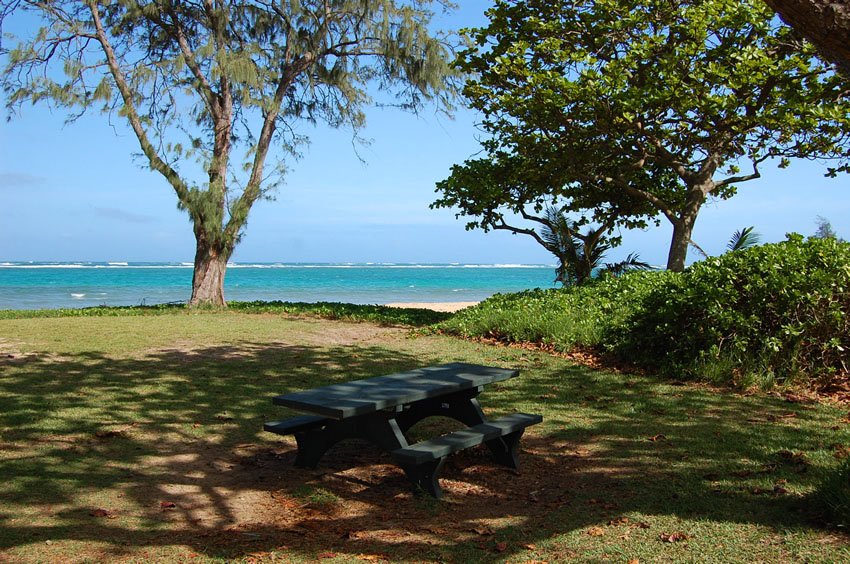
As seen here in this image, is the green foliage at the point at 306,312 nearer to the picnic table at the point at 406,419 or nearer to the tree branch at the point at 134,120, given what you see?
the tree branch at the point at 134,120

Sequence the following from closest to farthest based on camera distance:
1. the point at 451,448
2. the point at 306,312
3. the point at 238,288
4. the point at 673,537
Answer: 1. the point at 673,537
2. the point at 451,448
3. the point at 306,312
4. the point at 238,288

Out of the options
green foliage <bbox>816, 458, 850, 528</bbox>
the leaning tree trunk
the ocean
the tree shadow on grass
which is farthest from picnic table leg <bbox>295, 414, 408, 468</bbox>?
the ocean

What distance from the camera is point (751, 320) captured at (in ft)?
25.7

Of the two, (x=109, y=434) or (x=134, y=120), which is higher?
(x=134, y=120)

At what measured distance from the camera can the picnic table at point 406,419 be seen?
4262mm

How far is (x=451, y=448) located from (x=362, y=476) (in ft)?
3.25

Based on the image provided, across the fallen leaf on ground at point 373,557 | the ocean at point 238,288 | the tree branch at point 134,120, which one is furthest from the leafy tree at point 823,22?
the ocean at point 238,288

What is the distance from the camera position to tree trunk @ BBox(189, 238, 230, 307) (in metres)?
18.3

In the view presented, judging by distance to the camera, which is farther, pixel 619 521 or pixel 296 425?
pixel 296 425

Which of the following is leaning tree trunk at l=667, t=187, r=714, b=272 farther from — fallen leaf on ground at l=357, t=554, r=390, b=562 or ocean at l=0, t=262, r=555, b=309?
ocean at l=0, t=262, r=555, b=309

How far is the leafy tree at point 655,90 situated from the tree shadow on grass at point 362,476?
6422mm

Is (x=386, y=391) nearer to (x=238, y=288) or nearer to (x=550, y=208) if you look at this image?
(x=550, y=208)

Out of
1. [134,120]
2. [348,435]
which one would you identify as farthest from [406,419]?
[134,120]

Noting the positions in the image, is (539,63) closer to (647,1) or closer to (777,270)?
(647,1)
